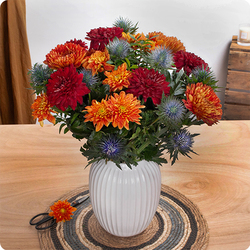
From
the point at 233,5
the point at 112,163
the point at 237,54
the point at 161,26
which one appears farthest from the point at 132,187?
the point at 233,5

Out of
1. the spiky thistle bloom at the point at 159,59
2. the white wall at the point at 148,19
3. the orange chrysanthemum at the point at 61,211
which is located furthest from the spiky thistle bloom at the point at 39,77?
the white wall at the point at 148,19

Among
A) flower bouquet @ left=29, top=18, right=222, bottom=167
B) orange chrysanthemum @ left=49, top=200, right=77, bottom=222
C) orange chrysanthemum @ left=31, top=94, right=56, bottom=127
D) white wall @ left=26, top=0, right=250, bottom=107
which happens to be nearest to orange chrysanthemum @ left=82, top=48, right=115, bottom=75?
flower bouquet @ left=29, top=18, right=222, bottom=167

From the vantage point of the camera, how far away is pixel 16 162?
3.75 feet

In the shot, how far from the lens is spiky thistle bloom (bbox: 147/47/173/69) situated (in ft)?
2.14

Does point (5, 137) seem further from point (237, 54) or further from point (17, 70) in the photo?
point (237, 54)

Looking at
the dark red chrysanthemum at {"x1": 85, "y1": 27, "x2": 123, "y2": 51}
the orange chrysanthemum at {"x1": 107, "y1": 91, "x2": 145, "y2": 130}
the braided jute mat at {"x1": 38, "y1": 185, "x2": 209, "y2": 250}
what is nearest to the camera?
the orange chrysanthemum at {"x1": 107, "y1": 91, "x2": 145, "y2": 130}

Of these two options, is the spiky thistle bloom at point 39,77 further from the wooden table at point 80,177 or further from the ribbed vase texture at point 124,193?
the wooden table at point 80,177

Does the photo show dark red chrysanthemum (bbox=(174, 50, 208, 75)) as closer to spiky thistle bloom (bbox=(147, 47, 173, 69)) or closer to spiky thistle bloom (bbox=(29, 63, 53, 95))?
spiky thistle bloom (bbox=(147, 47, 173, 69))

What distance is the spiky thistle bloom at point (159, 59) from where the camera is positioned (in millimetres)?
653

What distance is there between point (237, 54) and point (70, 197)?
1854 millimetres

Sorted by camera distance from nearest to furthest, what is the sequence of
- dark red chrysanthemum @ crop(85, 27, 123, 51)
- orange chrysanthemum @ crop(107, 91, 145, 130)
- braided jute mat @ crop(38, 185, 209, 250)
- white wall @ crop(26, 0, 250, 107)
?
orange chrysanthemum @ crop(107, 91, 145, 130)
dark red chrysanthemum @ crop(85, 27, 123, 51)
braided jute mat @ crop(38, 185, 209, 250)
white wall @ crop(26, 0, 250, 107)

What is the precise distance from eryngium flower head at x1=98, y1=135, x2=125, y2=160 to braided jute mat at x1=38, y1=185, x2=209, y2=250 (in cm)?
30

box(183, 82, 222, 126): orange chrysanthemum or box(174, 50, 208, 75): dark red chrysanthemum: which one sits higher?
box(174, 50, 208, 75): dark red chrysanthemum

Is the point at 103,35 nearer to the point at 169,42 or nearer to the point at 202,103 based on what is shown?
the point at 169,42
